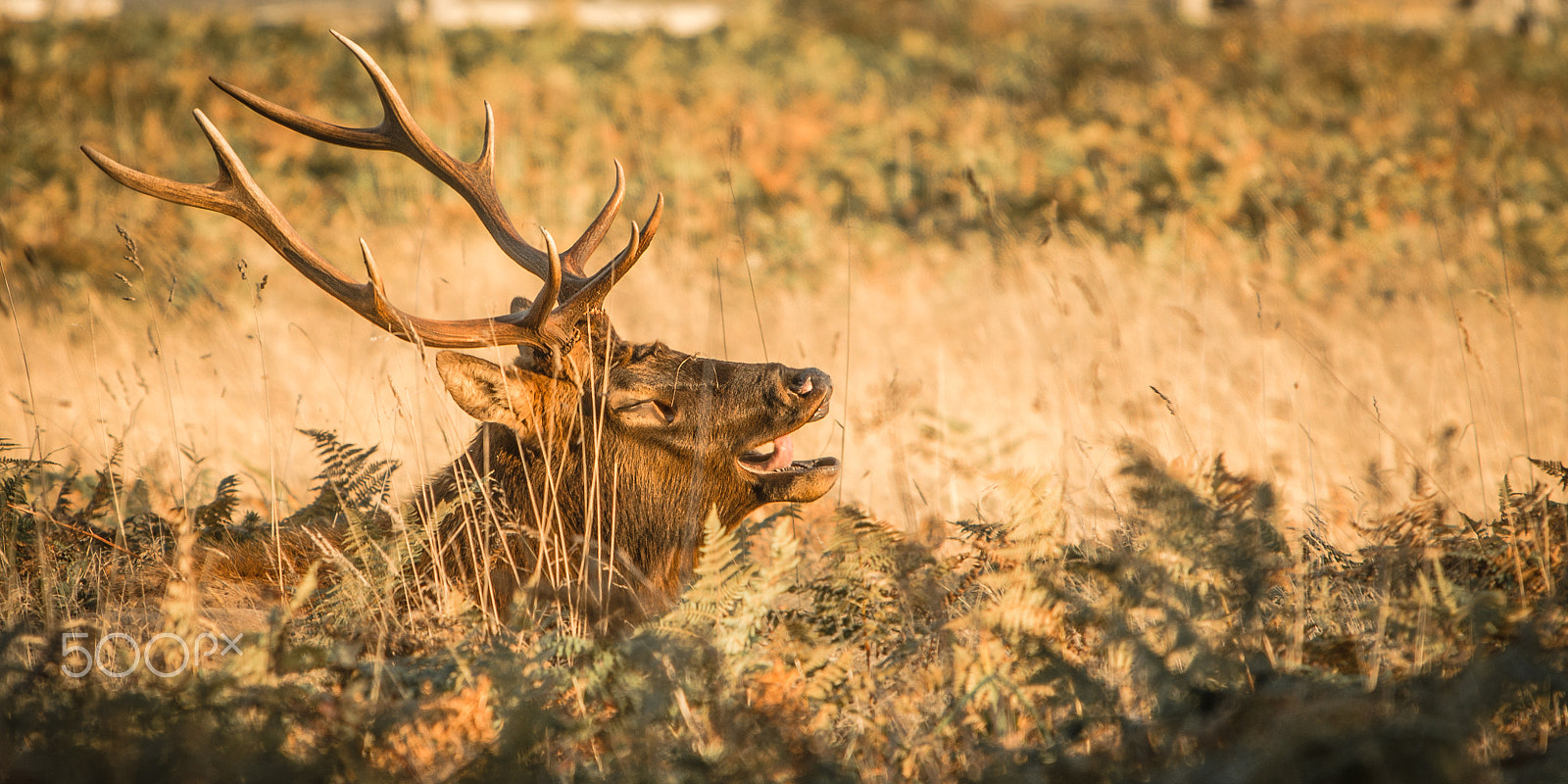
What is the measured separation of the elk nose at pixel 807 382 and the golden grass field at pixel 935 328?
30 cm

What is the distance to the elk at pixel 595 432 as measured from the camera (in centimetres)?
405

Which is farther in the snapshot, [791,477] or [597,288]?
[791,477]

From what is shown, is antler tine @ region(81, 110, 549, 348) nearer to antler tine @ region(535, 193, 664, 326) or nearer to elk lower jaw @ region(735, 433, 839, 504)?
antler tine @ region(535, 193, 664, 326)

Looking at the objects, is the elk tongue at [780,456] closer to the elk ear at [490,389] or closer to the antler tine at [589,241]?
the elk ear at [490,389]

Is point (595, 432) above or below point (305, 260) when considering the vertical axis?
below

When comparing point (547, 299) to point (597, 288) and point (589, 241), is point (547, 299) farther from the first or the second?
point (589, 241)

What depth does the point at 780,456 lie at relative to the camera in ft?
14.5

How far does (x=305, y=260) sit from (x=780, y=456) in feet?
6.16

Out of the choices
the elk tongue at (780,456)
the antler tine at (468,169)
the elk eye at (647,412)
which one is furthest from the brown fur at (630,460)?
the antler tine at (468,169)

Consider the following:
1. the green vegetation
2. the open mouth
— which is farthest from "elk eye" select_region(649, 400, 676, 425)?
the green vegetation

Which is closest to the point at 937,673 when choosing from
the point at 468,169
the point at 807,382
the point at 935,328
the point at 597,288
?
the point at 807,382

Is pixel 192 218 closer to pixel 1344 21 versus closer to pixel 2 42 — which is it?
pixel 2 42

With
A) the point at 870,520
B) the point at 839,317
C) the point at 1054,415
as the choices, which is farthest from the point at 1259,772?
the point at 839,317

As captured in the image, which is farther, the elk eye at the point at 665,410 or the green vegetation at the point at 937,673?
the elk eye at the point at 665,410
